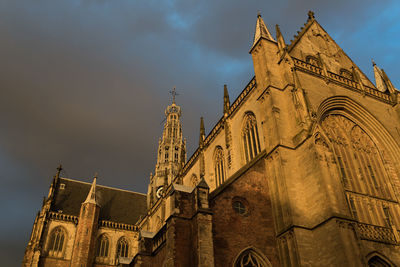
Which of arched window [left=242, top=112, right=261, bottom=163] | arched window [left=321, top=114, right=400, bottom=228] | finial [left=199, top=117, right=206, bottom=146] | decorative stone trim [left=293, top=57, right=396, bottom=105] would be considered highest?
finial [left=199, top=117, right=206, bottom=146]

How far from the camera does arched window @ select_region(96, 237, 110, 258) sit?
3536 cm

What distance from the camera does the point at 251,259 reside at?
46.9ft

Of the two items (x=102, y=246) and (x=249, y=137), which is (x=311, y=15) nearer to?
(x=249, y=137)

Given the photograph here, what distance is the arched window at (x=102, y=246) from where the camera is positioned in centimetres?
3536

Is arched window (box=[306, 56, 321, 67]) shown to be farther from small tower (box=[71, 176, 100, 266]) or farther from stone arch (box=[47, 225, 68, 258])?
stone arch (box=[47, 225, 68, 258])

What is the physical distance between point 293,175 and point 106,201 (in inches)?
1239

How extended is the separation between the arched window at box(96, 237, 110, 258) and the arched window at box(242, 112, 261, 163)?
21541 millimetres

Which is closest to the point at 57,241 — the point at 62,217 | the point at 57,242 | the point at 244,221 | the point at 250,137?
the point at 57,242

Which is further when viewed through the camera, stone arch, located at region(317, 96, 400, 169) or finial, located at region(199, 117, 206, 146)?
finial, located at region(199, 117, 206, 146)

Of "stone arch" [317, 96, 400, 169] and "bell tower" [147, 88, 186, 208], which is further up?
"bell tower" [147, 88, 186, 208]

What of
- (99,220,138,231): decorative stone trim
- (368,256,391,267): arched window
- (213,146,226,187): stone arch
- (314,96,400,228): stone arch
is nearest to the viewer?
(368,256,391,267): arched window

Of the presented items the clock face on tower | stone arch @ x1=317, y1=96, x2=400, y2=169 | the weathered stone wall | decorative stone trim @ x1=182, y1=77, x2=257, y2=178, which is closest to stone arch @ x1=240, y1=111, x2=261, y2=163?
decorative stone trim @ x1=182, y1=77, x2=257, y2=178

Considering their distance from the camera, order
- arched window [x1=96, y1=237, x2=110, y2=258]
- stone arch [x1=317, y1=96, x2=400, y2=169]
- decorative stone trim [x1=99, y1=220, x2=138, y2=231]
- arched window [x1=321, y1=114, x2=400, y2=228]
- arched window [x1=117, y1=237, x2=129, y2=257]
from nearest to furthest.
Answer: arched window [x1=321, y1=114, x2=400, y2=228] < stone arch [x1=317, y1=96, x2=400, y2=169] < arched window [x1=96, y1=237, x2=110, y2=258] < arched window [x1=117, y1=237, x2=129, y2=257] < decorative stone trim [x1=99, y1=220, x2=138, y2=231]

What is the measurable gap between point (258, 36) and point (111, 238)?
2650cm
